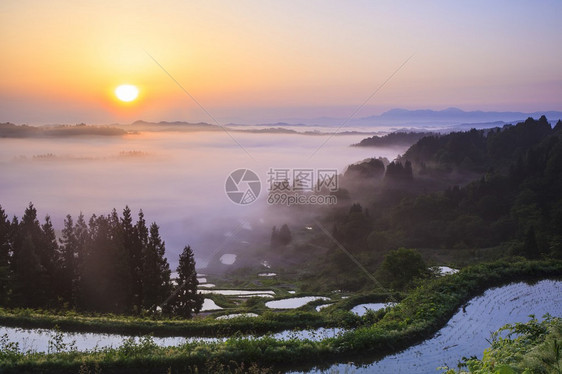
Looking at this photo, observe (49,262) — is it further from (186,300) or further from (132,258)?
(186,300)

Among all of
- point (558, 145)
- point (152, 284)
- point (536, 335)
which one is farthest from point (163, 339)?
point (558, 145)

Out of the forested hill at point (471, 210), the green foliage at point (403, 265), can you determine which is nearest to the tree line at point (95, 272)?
the green foliage at point (403, 265)

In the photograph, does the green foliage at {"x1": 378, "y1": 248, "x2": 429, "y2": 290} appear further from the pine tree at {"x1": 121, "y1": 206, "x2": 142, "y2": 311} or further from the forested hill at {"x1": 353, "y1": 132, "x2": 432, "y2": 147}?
the forested hill at {"x1": 353, "y1": 132, "x2": 432, "y2": 147}

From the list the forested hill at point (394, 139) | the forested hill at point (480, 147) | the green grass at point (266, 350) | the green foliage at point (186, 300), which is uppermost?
the forested hill at point (394, 139)

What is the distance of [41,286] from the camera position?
3297cm

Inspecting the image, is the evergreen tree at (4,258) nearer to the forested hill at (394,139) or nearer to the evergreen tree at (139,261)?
the evergreen tree at (139,261)

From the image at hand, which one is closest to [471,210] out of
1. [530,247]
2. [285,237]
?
[530,247]

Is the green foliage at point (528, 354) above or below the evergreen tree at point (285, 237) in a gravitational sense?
above

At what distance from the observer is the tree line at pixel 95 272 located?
3238 centimetres

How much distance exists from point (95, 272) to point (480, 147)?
109002 mm

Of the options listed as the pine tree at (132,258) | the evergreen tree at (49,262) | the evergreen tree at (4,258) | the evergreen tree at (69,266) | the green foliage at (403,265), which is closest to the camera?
the evergreen tree at (4,258)

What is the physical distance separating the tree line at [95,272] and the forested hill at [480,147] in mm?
82929

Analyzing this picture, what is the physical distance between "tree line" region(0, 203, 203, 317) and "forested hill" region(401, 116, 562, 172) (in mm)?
82929

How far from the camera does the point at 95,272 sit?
1292 inches
